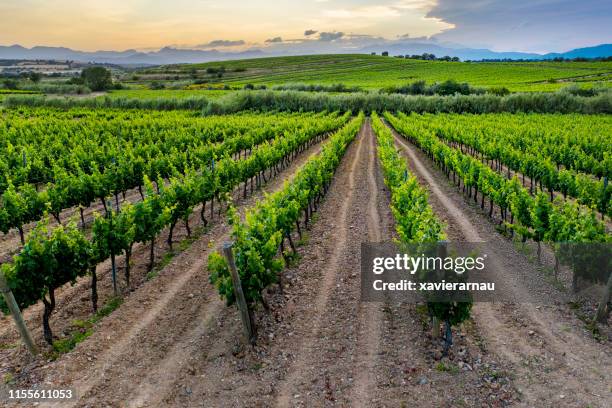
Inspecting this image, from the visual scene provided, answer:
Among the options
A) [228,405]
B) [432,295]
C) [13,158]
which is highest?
[13,158]

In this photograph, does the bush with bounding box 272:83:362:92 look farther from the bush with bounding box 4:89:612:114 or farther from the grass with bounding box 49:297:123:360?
the grass with bounding box 49:297:123:360

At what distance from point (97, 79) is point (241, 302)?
4504 inches

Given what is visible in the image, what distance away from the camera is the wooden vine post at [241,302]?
795 centimetres

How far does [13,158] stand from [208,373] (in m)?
21.1

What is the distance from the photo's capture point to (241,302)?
27.7 ft

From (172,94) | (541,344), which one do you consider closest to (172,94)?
(172,94)

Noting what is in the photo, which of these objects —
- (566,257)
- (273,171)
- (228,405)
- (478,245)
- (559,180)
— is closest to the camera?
(228,405)

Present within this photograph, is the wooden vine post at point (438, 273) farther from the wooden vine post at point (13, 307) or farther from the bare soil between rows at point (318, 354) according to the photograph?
the wooden vine post at point (13, 307)

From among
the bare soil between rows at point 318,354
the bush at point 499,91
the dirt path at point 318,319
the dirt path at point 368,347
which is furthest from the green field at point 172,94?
the dirt path at point 368,347

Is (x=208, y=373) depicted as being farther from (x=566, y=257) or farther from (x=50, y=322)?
(x=566, y=257)

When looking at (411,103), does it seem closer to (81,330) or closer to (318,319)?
(318,319)

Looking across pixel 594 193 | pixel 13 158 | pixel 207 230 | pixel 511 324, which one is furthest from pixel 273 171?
pixel 511 324

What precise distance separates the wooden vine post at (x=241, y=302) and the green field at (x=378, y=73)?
88487 mm

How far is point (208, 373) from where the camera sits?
790cm
